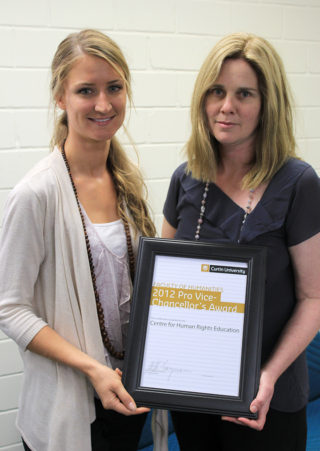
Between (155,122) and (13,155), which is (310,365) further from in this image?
(13,155)

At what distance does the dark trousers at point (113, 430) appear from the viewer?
133cm

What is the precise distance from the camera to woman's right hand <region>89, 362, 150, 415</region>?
1145mm

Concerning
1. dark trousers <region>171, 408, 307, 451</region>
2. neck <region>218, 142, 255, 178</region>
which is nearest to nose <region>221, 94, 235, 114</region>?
neck <region>218, 142, 255, 178</region>

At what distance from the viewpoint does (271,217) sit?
121 cm

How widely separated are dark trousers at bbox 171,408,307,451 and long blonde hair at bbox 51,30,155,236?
0.56 meters

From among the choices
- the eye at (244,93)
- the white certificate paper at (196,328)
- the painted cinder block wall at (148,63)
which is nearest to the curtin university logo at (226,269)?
the white certificate paper at (196,328)

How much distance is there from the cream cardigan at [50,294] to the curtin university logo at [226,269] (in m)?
0.30

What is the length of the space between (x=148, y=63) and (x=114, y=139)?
2.28 feet

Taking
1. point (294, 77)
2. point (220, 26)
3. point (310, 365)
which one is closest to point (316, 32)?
point (294, 77)

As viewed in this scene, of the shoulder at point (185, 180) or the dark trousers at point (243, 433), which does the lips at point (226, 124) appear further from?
the dark trousers at point (243, 433)

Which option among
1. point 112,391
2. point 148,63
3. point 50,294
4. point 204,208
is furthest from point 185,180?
point 148,63

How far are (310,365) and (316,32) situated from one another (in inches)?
62.0

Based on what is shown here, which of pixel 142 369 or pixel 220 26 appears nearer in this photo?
pixel 142 369

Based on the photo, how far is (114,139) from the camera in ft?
4.92
